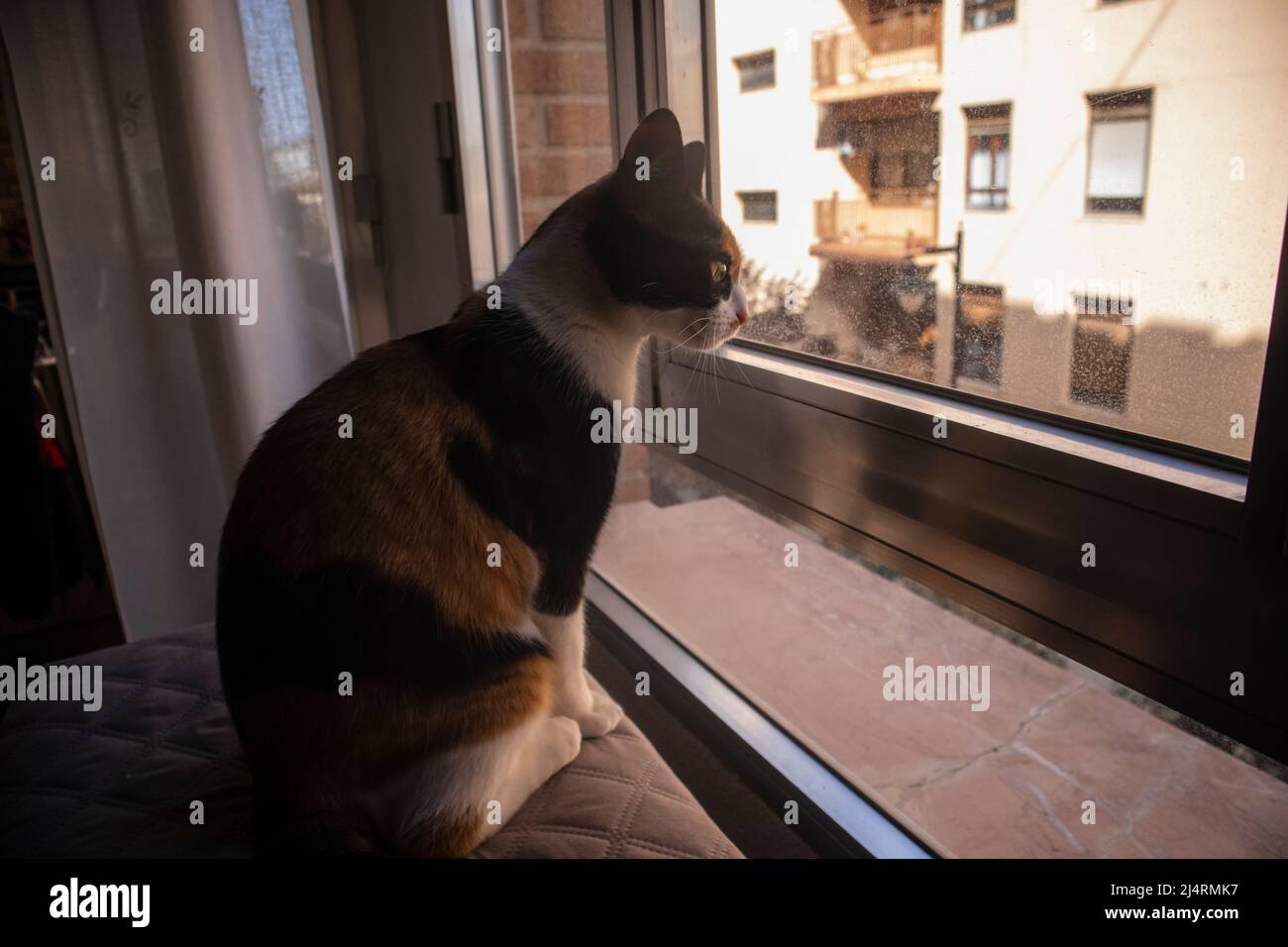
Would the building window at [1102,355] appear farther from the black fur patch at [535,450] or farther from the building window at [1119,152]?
the black fur patch at [535,450]

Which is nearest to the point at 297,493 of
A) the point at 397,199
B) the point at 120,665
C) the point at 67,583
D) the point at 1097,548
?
the point at 120,665

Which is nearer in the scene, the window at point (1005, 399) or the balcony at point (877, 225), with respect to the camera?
the window at point (1005, 399)

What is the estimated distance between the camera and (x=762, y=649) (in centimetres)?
124

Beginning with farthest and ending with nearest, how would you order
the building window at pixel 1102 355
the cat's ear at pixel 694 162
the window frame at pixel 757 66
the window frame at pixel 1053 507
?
the window frame at pixel 757 66 < the cat's ear at pixel 694 162 < the building window at pixel 1102 355 < the window frame at pixel 1053 507

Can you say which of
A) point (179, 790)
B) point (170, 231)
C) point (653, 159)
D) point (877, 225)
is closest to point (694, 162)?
point (653, 159)

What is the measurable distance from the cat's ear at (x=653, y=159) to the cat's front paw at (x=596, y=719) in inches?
21.5

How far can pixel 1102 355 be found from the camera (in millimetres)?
632

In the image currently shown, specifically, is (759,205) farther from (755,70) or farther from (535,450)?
(535,450)

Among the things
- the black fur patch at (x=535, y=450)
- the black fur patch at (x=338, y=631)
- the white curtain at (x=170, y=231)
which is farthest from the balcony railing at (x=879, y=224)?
the white curtain at (x=170, y=231)

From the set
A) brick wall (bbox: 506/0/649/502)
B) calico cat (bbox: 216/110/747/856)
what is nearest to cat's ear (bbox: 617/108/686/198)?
calico cat (bbox: 216/110/747/856)

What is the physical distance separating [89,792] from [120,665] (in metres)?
0.24

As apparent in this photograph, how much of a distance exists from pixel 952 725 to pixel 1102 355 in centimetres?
53

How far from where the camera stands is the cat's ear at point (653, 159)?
745mm

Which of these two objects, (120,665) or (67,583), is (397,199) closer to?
(120,665)
